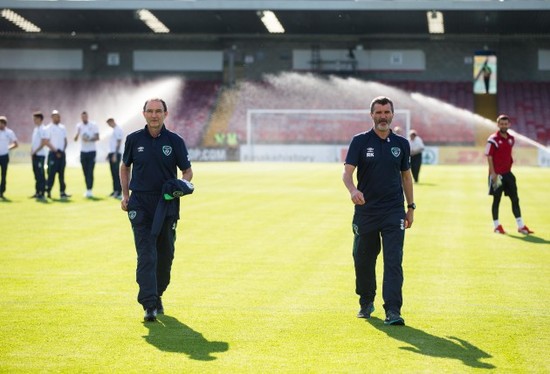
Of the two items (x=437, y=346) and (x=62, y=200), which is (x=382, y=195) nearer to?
(x=437, y=346)

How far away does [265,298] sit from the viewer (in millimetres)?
11047

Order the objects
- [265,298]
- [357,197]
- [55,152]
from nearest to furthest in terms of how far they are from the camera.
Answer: [357,197], [265,298], [55,152]

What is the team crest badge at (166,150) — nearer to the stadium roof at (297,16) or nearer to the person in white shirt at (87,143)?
the person in white shirt at (87,143)

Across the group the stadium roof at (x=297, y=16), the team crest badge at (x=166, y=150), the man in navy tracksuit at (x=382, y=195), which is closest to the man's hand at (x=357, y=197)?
the man in navy tracksuit at (x=382, y=195)

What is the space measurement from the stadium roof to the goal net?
19.8ft

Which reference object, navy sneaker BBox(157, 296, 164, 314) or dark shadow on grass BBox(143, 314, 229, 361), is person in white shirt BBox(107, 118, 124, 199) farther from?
dark shadow on grass BBox(143, 314, 229, 361)

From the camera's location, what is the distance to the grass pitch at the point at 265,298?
795 centimetres

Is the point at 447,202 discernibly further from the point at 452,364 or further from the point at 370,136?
the point at 452,364

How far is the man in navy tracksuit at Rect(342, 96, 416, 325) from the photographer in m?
9.46

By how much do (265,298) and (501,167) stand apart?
8776mm

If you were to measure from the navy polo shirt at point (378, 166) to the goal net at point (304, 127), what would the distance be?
49.7 meters

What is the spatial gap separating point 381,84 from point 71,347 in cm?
6096

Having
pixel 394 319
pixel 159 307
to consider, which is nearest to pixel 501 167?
pixel 394 319

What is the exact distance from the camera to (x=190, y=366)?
25.0 ft
